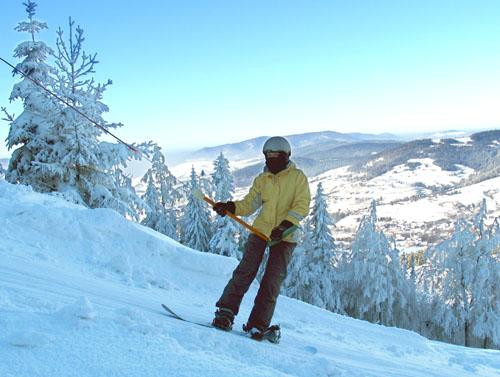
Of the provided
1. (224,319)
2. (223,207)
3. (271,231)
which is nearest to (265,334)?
(224,319)

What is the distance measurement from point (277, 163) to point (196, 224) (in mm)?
27315

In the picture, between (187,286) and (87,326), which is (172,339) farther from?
(187,286)

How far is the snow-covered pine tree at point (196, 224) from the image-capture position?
1253 inches

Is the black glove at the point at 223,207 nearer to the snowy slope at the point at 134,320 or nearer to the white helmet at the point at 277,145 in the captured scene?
the white helmet at the point at 277,145

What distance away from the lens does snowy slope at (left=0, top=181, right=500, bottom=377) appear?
2.98 metres

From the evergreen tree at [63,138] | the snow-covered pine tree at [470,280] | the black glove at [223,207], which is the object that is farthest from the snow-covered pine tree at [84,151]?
the snow-covered pine tree at [470,280]

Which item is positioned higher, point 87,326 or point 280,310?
point 87,326

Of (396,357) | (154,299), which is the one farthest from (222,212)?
(396,357)

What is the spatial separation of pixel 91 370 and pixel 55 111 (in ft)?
53.0

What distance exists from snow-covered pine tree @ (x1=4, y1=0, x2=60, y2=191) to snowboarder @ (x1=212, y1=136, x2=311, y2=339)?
551 inches

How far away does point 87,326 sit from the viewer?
339 cm

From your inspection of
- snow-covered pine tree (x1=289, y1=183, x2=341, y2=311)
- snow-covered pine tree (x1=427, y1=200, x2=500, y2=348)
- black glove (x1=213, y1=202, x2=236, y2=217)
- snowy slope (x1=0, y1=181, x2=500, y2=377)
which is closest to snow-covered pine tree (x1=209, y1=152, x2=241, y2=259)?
snow-covered pine tree (x1=289, y1=183, x2=341, y2=311)

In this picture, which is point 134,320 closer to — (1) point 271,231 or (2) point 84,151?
(1) point 271,231

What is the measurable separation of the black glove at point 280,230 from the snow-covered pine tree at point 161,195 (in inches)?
1155
